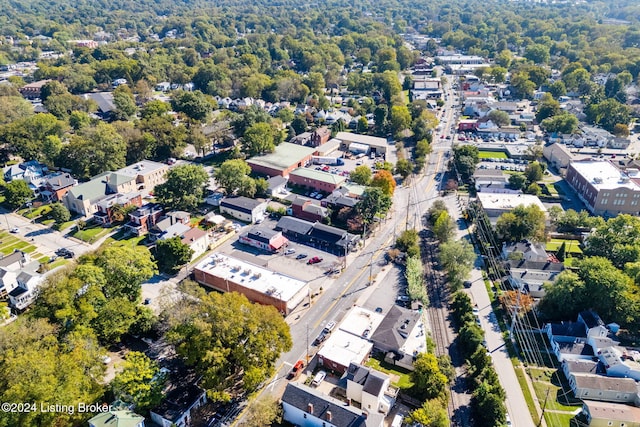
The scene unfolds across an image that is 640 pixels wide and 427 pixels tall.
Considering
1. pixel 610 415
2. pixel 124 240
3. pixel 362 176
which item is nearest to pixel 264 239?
pixel 124 240

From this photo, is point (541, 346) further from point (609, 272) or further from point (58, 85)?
point (58, 85)

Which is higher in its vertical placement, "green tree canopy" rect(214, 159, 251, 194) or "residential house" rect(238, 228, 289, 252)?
"green tree canopy" rect(214, 159, 251, 194)

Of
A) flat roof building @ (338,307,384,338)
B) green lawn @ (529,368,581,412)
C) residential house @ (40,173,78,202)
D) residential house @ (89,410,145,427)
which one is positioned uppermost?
residential house @ (40,173,78,202)

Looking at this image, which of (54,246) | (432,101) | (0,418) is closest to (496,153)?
(432,101)

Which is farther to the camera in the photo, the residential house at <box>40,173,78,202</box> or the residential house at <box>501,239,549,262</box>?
the residential house at <box>40,173,78,202</box>

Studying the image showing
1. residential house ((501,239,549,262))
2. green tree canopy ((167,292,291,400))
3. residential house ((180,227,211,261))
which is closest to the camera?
green tree canopy ((167,292,291,400))

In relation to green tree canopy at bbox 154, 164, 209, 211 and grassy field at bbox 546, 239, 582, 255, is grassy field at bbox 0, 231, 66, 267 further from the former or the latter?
grassy field at bbox 546, 239, 582, 255

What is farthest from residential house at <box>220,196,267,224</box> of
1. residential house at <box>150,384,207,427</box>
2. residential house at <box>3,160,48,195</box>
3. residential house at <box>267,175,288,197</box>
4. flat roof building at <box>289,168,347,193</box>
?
residential house at <box>3,160,48,195</box>
